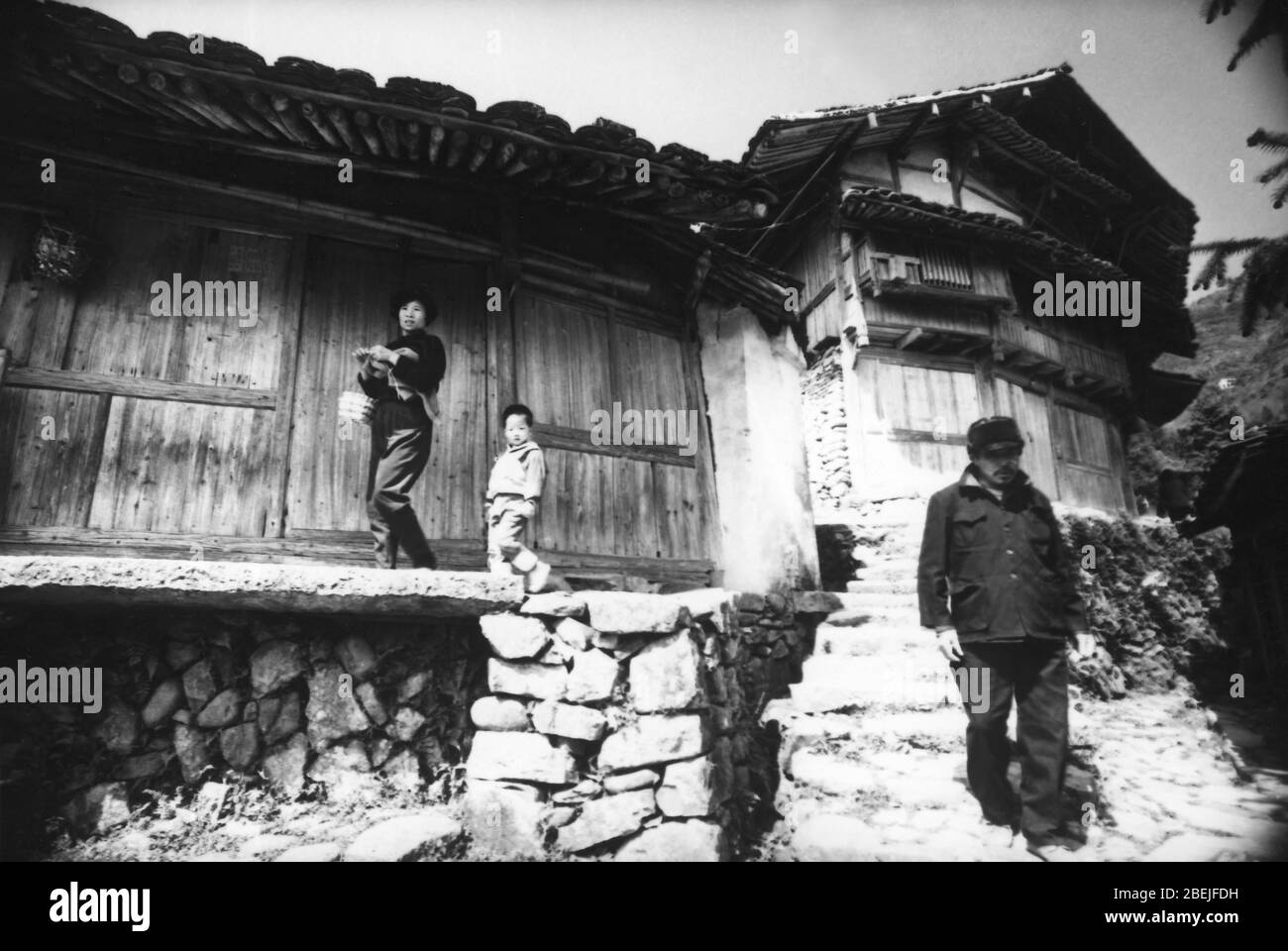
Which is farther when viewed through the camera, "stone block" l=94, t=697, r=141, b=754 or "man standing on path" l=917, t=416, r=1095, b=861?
"man standing on path" l=917, t=416, r=1095, b=861

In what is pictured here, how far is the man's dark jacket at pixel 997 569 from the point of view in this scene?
10.9ft

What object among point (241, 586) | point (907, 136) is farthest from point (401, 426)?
point (907, 136)

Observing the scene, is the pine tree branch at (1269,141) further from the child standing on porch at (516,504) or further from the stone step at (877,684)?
A: the child standing on porch at (516,504)

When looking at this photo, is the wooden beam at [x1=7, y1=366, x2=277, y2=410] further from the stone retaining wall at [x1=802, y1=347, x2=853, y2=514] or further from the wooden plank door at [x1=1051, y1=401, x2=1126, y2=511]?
the wooden plank door at [x1=1051, y1=401, x2=1126, y2=511]

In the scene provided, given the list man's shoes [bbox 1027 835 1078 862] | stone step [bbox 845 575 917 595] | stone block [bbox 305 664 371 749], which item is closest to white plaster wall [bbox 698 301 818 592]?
stone step [bbox 845 575 917 595]

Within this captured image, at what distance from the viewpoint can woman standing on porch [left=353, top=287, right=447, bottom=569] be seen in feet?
12.3

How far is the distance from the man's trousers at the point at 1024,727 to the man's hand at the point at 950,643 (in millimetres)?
70

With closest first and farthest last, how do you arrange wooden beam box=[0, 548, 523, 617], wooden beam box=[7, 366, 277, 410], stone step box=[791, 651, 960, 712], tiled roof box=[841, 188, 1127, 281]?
wooden beam box=[0, 548, 523, 617], wooden beam box=[7, 366, 277, 410], stone step box=[791, 651, 960, 712], tiled roof box=[841, 188, 1127, 281]

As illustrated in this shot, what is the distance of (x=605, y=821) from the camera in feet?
11.2

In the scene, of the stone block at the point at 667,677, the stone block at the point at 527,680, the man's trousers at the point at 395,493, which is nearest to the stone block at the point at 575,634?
the stone block at the point at 527,680

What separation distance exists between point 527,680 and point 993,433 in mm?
2950

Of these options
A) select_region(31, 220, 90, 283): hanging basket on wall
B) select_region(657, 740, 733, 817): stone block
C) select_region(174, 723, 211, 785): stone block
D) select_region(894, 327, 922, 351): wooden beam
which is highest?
select_region(894, 327, 922, 351): wooden beam
